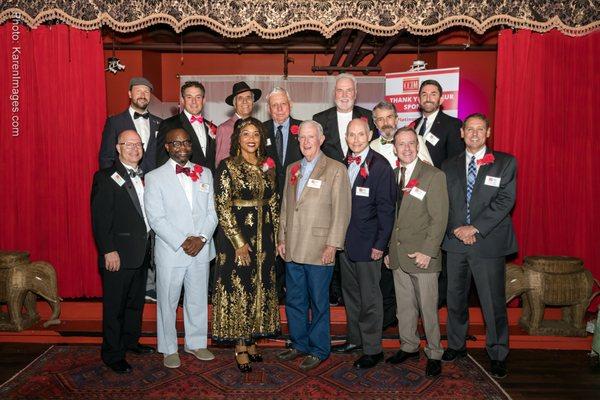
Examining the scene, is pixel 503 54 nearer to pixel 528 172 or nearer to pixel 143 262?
pixel 528 172

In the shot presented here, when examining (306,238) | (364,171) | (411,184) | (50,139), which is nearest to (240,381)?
(306,238)

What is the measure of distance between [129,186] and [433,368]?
260 cm

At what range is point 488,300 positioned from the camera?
3602mm

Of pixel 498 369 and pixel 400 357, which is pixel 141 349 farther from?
pixel 498 369

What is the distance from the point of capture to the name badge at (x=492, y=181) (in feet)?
11.6

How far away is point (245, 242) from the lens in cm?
347

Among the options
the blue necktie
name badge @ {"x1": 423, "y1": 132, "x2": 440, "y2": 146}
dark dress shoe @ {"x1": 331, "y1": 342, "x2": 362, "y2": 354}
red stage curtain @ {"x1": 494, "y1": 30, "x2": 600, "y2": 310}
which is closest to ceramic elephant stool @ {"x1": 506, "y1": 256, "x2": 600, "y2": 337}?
red stage curtain @ {"x1": 494, "y1": 30, "x2": 600, "y2": 310}

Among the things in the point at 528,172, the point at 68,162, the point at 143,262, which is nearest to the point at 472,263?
the point at 528,172

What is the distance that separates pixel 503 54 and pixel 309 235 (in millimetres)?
2716

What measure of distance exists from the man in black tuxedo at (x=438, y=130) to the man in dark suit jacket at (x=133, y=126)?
246 centimetres

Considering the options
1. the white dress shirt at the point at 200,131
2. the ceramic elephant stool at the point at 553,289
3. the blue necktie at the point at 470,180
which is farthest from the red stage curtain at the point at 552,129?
the white dress shirt at the point at 200,131

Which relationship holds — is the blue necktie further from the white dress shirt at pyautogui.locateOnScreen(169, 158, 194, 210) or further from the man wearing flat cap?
the white dress shirt at pyautogui.locateOnScreen(169, 158, 194, 210)

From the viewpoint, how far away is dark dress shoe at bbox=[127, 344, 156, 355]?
3.91m

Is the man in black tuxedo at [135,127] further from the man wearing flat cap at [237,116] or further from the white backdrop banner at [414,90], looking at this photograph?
the white backdrop banner at [414,90]
